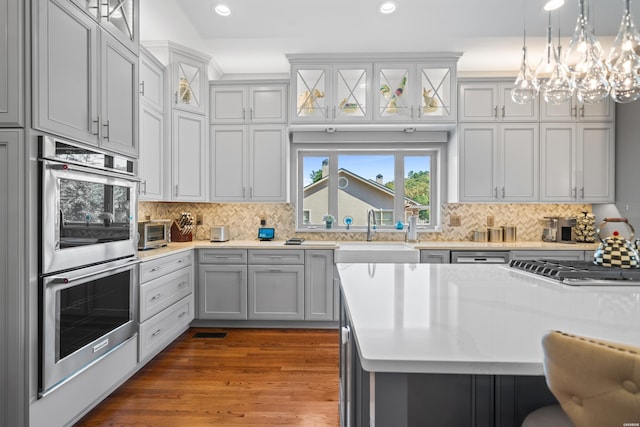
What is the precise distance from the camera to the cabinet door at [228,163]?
379 cm

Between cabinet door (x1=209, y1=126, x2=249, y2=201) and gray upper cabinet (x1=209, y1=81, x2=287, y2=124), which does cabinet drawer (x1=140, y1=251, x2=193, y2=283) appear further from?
gray upper cabinet (x1=209, y1=81, x2=287, y2=124)

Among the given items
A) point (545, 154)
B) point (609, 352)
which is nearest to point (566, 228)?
point (545, 154)

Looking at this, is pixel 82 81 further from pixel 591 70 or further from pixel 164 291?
pixel 591 70

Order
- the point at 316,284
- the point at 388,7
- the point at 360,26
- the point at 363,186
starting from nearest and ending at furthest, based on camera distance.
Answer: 1. the point at 388,7
2. the point at 360,26
3. the point at 316,284
4. the point at 363,186

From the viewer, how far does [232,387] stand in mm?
2406

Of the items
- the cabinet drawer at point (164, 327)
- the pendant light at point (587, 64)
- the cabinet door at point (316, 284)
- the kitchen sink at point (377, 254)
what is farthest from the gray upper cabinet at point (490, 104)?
the cabinet drawer at point (164, 327)

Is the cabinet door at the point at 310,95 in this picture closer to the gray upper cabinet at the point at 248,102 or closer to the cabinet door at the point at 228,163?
the gray upper cabinet at the point at 248,102

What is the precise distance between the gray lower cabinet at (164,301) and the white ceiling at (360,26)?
Result: 2066 millimetres

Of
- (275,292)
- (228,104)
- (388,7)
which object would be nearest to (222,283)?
(275,292)

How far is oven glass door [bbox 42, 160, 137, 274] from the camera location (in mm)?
1676

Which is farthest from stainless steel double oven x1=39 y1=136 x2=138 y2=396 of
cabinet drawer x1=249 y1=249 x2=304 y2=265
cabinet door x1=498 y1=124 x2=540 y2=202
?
cabinet door x1=498 y1=124 x2=540 y2=202

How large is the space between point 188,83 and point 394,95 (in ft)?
7.02

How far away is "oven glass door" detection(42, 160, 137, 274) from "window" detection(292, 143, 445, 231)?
83.2 inches

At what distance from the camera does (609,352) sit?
52 cm
